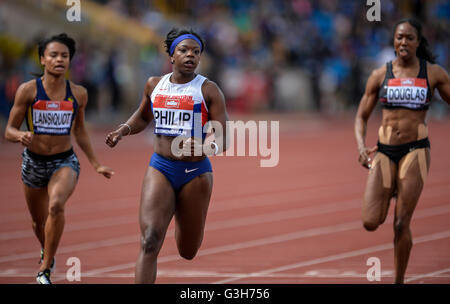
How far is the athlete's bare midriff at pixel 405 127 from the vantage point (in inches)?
308

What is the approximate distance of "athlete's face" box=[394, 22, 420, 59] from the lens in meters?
7.71

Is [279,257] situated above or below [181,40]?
below

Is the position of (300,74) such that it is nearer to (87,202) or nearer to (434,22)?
(434,22)

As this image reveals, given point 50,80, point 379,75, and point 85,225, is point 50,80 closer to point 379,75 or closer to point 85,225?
point 379,75

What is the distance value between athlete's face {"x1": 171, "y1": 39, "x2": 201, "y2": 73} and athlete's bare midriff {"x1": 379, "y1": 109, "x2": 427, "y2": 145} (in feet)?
7.24

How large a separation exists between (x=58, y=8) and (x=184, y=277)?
737 inches

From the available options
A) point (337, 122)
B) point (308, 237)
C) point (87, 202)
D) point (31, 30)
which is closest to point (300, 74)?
point (337, 122)

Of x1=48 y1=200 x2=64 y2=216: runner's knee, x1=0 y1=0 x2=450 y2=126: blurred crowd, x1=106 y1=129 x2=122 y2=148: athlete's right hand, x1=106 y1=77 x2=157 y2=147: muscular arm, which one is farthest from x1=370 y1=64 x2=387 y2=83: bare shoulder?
x1=0 y1=0 x2=450 y2=126: blurred crowd

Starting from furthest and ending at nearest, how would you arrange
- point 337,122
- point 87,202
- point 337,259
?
point 337,122
point 87,202
point 337,259

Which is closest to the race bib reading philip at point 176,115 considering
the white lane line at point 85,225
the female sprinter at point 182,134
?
the female sprinter at point 182,134

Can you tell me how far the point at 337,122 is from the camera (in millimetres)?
29031

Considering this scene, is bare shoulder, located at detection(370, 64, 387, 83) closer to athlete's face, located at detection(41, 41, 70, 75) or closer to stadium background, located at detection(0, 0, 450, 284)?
stadium background, located at detection(0, 0, 450, 284)

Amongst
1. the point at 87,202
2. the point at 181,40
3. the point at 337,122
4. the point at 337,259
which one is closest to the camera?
the point at 181,40

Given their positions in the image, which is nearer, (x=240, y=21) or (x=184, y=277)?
(x=184, y=277)
